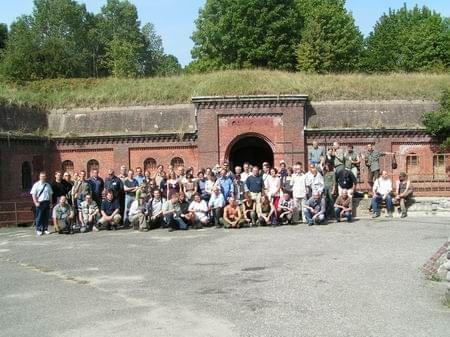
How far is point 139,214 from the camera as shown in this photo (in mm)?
16094

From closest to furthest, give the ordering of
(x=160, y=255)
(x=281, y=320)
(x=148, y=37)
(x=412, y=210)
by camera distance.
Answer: (x=281, y=320), (x=160, y=255), (x=412, y=210), (x=148, y=37)

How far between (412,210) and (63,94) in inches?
712

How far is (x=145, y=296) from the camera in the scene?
26.6ft

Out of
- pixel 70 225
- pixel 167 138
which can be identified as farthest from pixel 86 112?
pixel 70 225

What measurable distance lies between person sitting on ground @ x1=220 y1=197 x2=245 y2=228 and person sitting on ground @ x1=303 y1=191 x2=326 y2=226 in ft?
6.29

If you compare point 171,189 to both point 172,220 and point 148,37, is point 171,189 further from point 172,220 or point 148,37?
point 148,37

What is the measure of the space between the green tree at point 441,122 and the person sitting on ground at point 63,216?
1610 cm

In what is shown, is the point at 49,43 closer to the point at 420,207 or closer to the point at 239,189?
the point at 239,189

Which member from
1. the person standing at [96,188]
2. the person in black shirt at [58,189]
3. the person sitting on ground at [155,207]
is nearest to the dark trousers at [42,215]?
the person in black shirt at [58,189]

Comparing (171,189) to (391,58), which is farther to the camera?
(391,58)

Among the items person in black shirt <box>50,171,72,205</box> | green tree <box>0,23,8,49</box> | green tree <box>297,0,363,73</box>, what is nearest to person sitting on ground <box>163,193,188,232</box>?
person in black shirt <box>50,171,72,205</box>

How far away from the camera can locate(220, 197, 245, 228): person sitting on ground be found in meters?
15.8

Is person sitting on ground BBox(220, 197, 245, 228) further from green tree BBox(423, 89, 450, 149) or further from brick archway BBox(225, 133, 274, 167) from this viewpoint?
green tree BBox(423, 89, 450, 149)

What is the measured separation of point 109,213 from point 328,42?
34756 mm
